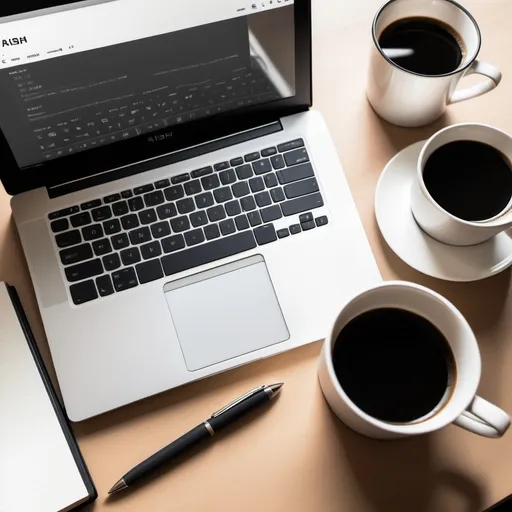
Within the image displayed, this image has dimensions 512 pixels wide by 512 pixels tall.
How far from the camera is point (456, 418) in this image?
Result: 1.71 feet

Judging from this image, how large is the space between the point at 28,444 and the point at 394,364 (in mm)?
333

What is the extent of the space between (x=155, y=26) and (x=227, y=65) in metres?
0.09

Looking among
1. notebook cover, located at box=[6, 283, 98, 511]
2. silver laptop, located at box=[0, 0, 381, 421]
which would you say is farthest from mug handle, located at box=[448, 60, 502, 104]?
notebook cover, located at box=[6, 283, 98, 511]

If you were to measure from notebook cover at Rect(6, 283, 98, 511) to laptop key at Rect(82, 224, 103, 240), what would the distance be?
0.09 metres

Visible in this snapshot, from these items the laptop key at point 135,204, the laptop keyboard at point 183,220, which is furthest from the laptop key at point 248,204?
the laptop key at point 135,204

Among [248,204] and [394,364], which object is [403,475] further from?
[248,204]

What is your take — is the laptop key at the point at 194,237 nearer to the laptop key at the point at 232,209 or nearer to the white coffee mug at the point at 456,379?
the laptop key at the point at 232,209

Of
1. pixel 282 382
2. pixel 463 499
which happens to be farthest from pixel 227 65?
pixel 463 499

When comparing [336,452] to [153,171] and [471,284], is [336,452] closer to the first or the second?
[471,284]

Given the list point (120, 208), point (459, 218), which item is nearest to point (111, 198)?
point (120, 208)

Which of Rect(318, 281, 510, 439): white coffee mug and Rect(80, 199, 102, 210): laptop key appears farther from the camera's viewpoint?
Rect(80, 199, 102, 210): laptop key

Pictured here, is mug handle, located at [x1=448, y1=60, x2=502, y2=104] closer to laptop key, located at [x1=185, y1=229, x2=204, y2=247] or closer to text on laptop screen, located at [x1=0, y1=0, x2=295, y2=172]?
text on laptop screen, located at [x1=0, y1=0, x2=295, y2=172]

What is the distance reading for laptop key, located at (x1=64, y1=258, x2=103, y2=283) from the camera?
2.08 feet

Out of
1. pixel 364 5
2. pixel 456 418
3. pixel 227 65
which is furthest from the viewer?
pixel 364 5
